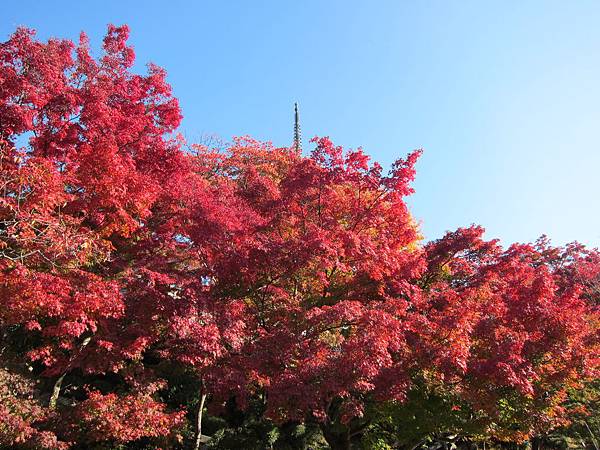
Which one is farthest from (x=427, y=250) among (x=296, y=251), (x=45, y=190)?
(x=45, y=190)

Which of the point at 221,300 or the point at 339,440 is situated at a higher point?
the point at 221,300

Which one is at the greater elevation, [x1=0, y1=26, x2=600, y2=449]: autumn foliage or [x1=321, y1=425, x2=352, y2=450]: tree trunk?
[x1=0, y1=26, x2=600, y2=449]: autumn foliage

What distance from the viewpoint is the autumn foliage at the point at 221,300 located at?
898 cm

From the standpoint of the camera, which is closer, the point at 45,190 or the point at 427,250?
the point at 45,190

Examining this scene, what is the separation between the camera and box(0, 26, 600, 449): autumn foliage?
8977 mm

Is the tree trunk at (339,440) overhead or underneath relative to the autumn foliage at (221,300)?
underneath

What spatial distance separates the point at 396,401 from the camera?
32.3 feet

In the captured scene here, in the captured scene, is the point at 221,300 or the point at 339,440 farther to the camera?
the point at 339,440

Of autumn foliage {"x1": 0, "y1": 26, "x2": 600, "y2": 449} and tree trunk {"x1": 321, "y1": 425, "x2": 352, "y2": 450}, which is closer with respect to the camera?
autumn foliage {"x1": 0, "y1": 26, "x2": 600, "y2": 449}

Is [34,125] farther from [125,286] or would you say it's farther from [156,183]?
[125,286]

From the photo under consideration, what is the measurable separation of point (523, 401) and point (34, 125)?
13.7m

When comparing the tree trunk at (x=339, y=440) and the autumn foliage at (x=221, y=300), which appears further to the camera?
the tree trunk at (x=339, y=440)

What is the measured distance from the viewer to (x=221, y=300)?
34.7 ft

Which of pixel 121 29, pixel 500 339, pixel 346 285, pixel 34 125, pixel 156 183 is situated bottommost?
pixel 500 339
